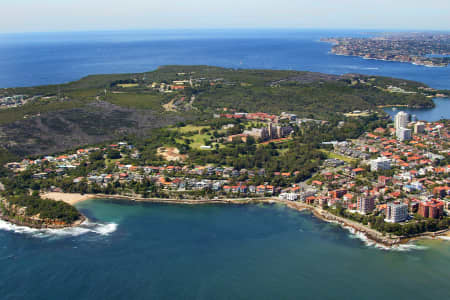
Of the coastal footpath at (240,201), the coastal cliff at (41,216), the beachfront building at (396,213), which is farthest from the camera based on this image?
the coastal footpath at (240,201)

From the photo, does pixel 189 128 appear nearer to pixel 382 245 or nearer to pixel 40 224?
pixel 40 224

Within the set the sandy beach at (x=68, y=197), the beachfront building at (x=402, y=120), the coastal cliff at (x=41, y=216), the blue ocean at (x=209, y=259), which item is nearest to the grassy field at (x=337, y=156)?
the beachfront building at (x=402, y=120)

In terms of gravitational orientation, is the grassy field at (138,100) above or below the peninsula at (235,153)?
above

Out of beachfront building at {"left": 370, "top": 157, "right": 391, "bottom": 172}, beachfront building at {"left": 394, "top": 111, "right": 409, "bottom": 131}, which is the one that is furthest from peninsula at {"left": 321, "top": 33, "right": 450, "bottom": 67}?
beachfront building at {"left": 370, "top": 157, "right": 391, "bottom": 172}

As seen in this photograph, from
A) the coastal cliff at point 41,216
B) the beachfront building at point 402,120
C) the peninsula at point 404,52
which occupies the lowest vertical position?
the coastal cliff at point 41,216

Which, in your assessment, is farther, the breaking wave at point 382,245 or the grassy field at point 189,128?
the grassy field at point 189,128

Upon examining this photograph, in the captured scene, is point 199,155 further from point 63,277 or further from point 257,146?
point 63,277

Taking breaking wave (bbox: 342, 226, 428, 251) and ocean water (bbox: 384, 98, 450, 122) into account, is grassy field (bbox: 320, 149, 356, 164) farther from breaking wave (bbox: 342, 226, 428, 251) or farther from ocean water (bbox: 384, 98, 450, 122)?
ocean water (bbox: 384, 98, 450, 122)

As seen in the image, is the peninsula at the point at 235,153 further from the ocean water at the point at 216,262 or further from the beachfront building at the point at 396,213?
the ocean water at the point at 216,262
